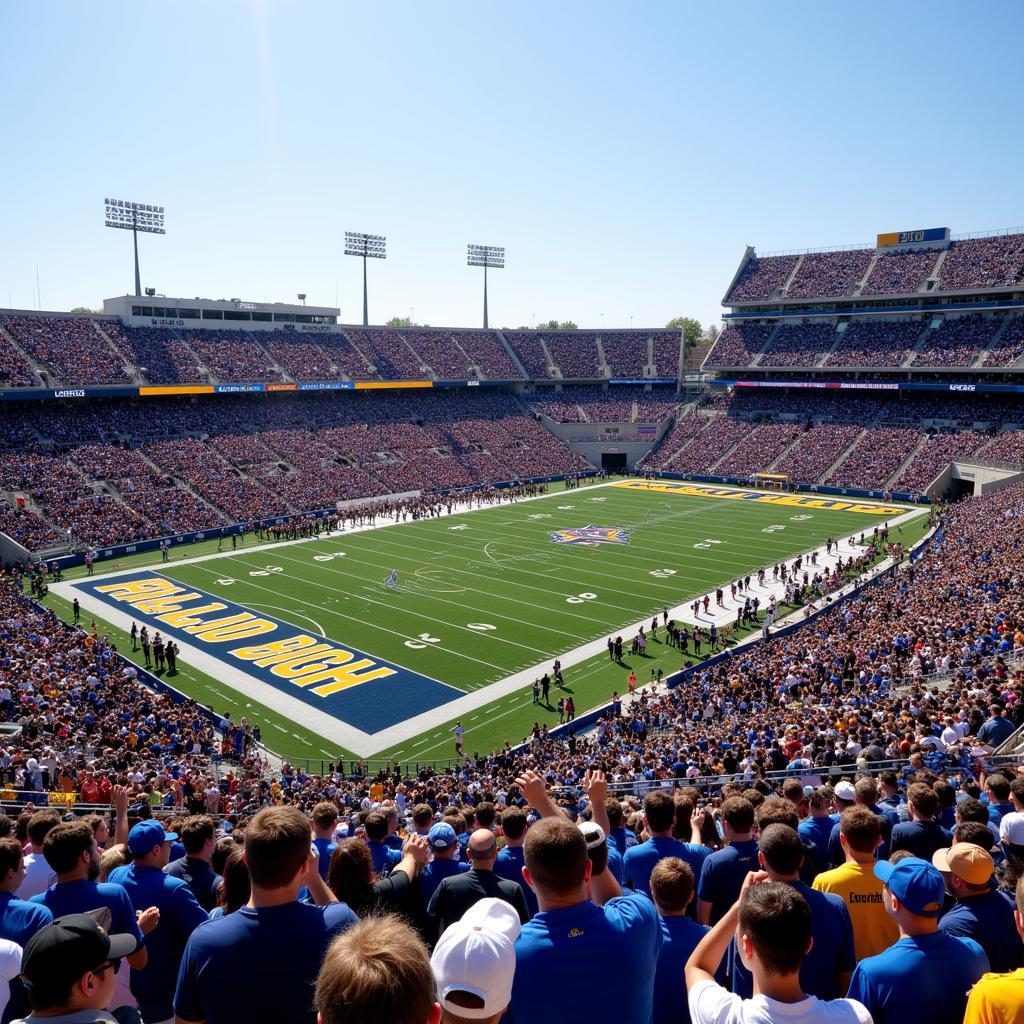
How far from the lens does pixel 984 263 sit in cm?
6206

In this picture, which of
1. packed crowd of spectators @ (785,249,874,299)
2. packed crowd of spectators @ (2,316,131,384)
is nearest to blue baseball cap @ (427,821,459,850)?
packed crowd of spectators @ (2,316,131,384)

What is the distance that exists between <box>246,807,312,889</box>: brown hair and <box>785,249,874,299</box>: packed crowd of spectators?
245 feet

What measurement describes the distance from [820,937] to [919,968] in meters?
0.48

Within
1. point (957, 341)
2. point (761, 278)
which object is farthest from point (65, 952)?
point (761, 278)

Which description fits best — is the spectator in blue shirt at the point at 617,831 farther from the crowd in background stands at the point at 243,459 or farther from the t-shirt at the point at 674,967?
the crowd in background stands at the point at 243,459

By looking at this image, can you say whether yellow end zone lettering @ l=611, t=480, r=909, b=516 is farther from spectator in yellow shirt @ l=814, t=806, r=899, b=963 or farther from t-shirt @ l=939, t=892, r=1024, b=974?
t-shirt @ l=939, t=892, r=1024, b=974

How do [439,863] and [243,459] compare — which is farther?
→ [243,459]

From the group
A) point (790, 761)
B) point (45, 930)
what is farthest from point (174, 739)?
point (45, 930)

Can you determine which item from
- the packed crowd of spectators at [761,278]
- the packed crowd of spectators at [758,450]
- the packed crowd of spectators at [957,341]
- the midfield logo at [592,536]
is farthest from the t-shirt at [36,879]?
the packed crowd of spectators at [761,278]

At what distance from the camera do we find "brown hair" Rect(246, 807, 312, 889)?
3109 mm

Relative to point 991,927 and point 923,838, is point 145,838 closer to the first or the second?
point 991,927

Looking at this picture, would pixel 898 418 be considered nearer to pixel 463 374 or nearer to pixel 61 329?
pixel 463 374

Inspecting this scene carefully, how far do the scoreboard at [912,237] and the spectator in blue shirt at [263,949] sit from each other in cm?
7758

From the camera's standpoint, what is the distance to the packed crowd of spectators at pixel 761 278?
246ft
